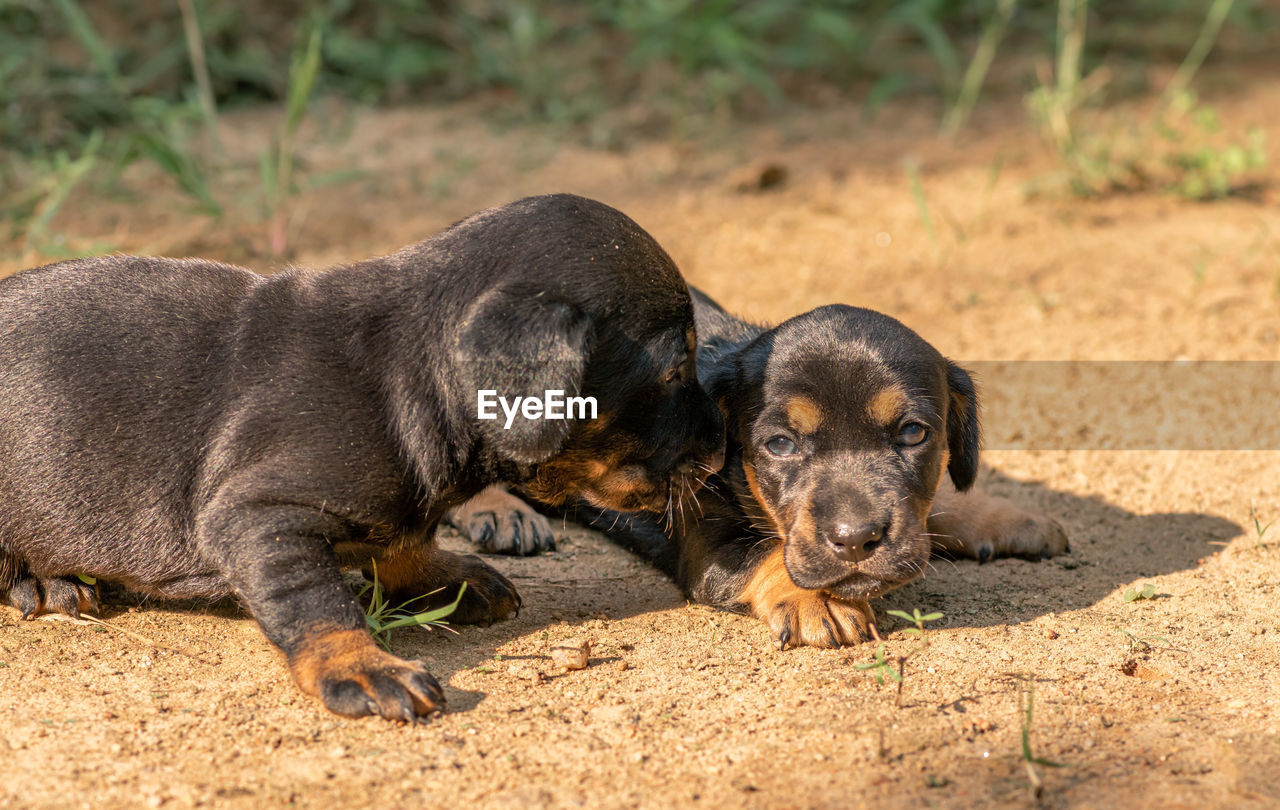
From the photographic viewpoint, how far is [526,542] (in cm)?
511

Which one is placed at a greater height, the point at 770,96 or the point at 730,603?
the point at 770,96

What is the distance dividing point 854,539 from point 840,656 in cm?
38

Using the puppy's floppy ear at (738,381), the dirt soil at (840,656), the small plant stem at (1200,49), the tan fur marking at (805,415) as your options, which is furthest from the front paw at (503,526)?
the small plant stem at (1200,49)

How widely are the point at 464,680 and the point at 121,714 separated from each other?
36.2 inches

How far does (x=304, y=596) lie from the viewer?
3596 millimetres

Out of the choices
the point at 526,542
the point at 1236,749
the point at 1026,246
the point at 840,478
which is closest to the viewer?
the point at 1236,749

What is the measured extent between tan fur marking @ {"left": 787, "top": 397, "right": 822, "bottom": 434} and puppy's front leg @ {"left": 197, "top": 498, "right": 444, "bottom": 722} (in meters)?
1.40

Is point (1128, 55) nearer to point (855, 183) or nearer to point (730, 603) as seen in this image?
point (855, 183)

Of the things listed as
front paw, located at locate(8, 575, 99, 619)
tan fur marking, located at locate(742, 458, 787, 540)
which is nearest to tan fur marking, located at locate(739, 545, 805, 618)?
tan fur marking, located at locate(742, 458, 787, 540)

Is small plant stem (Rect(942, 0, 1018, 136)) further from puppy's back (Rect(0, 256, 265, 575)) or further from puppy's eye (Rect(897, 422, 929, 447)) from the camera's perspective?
puppy's back (Rect(0, 256, 265, 575))

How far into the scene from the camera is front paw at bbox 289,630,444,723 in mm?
3412

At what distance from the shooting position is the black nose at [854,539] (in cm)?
385

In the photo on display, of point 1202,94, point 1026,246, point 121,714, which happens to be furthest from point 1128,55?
point 121,714

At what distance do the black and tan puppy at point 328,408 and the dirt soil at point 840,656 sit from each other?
0.89ft
